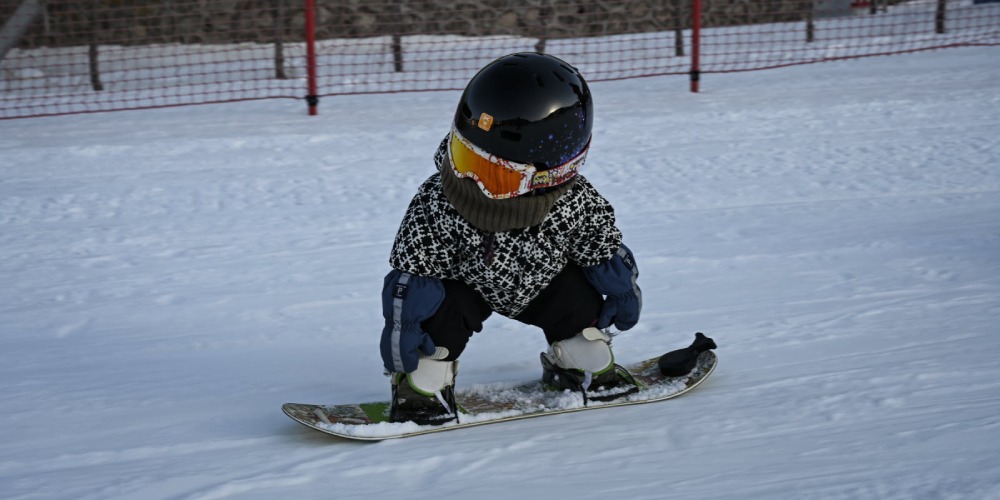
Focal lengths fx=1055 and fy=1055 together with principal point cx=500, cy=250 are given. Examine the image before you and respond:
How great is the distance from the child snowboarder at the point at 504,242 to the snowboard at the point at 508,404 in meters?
0.07

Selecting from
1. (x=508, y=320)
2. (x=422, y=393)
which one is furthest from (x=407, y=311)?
(x=508, y=320)

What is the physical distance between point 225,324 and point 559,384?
156 cm

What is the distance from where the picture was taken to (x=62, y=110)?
9.18 metres

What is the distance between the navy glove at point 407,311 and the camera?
9.33 feet

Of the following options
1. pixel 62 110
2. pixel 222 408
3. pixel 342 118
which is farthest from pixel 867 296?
pixel 62 110

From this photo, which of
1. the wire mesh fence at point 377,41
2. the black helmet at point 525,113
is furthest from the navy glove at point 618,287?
the wire mesh fence at point 377,41

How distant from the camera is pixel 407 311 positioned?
284 cm

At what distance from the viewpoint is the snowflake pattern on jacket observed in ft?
9.37

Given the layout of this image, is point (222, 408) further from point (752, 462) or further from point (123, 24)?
point (123, 24)

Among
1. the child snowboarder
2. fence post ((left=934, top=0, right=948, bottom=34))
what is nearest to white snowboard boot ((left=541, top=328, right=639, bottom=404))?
the child snowboarder

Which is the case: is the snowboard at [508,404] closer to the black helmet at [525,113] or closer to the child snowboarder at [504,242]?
the child snowboarder at [504,242]

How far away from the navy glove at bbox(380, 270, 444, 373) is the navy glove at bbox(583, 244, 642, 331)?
47 centimetres

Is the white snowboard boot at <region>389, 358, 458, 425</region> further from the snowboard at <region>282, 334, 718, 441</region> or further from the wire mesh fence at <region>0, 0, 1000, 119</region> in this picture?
the wire mesh fence at <region>0, 0, 1000, 119</region>

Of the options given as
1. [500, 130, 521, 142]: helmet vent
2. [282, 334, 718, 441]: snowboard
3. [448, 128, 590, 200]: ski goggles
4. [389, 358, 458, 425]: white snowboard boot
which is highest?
[500, 130, 521, 142]: helmet vent
